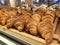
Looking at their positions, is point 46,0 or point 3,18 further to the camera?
point 46,0

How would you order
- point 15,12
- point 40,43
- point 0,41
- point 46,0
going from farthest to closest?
point 46,0 → point 15,12 → point 0,41 → point 40,43

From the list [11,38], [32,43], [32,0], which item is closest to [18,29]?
[11,38]

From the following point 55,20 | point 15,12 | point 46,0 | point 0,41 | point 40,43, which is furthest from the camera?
point 46,0

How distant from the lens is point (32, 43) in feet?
2.10

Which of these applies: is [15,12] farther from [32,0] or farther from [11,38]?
[32,0]

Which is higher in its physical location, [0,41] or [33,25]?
[33,25]

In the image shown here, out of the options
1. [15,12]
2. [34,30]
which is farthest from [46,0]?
[34,30]

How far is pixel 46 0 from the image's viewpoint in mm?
1488

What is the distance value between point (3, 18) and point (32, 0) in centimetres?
69

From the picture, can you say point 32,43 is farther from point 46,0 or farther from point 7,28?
point 46,0

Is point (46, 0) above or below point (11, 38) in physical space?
above

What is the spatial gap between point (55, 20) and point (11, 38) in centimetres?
38

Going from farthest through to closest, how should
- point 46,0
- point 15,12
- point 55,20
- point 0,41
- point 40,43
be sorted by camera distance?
1. point 46,0
2. point 15,12
3. point 55,20
4. point 0,41
5. point 40,43

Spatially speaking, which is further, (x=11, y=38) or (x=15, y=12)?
(x=15, y=12)
